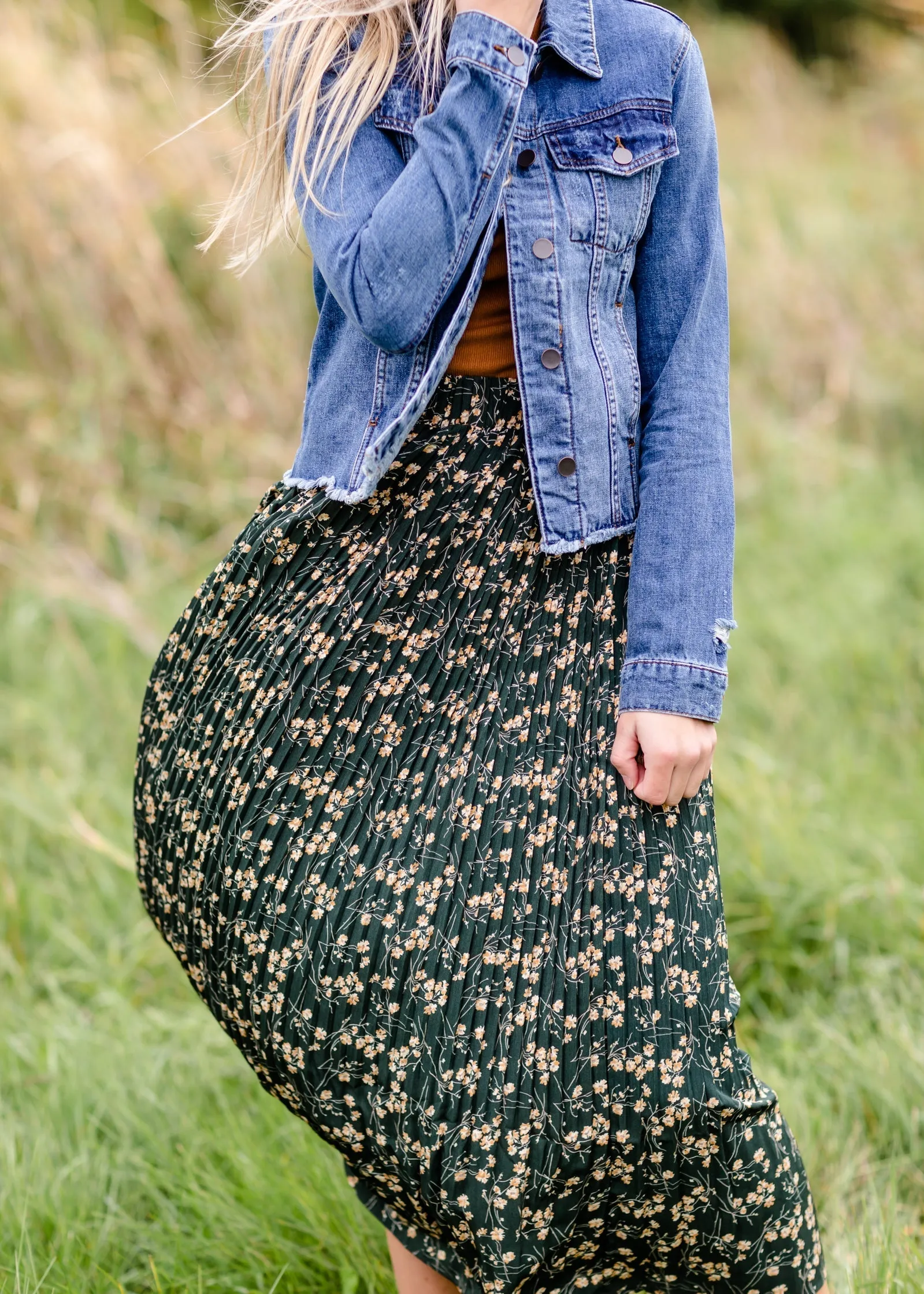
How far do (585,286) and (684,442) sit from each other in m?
0.21

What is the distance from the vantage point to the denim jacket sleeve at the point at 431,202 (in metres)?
1.24

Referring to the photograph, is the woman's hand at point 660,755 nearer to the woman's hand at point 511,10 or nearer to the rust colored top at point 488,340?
the rust colored top at point 488,340

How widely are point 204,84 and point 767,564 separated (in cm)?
353

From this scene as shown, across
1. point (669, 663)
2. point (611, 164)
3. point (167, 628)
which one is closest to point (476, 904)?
point (669, 663)

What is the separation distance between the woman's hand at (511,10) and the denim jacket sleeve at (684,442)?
190 millimetres

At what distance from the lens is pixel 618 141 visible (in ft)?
4.42

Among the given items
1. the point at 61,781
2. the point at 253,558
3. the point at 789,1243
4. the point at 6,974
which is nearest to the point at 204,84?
the point at 61,781

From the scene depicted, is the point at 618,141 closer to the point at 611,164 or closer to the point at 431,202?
the point at 611,164

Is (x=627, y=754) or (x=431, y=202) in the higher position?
(x=431, y=202)

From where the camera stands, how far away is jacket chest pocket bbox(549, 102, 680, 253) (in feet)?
4.41

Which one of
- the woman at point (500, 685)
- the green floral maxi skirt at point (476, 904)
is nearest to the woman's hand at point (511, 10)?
the woman at point (500, 685)

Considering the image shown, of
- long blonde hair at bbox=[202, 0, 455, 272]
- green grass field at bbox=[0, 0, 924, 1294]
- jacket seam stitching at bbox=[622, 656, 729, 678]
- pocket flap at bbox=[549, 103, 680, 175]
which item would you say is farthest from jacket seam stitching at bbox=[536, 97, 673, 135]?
green grass field at bbox=[0, 0, 924, 1294]

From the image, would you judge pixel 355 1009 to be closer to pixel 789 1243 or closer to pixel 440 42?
pixel 789 1243

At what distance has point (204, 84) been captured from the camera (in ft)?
18.1
